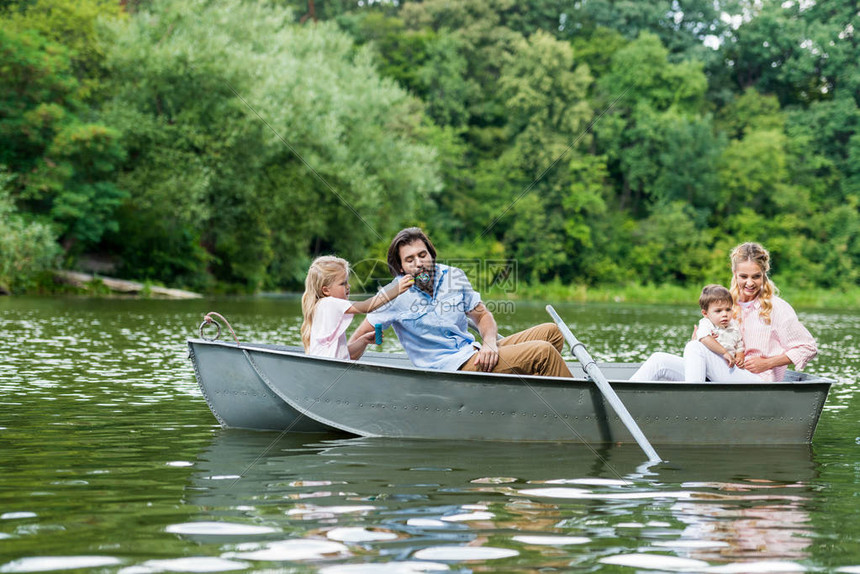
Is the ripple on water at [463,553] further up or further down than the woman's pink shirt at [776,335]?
further down

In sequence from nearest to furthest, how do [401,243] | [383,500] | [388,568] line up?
1. [388,568]
2. [383,500]
3. [401,243]

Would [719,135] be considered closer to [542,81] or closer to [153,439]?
[542,81]

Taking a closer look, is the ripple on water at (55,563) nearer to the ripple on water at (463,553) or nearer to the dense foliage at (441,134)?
the ripple on water at (463,553)

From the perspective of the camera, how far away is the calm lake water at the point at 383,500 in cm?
397

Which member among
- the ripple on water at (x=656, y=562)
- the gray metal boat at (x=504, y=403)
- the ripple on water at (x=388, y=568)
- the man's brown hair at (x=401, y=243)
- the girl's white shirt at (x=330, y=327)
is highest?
the man's brown hair at (x=401, y=243)

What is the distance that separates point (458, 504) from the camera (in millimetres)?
4953

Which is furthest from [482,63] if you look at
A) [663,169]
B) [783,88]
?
[783,88]

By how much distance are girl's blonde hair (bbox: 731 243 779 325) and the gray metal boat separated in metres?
0.53

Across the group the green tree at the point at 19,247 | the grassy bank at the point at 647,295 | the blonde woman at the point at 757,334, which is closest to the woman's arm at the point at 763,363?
the blonde woman at the point at 757,334

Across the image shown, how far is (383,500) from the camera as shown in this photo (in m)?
5.03

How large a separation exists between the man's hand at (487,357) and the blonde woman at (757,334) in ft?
3.22

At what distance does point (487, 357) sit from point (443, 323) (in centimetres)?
38

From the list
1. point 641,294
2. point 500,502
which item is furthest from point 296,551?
point 641,294

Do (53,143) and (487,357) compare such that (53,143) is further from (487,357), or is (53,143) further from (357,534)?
(357,534)
